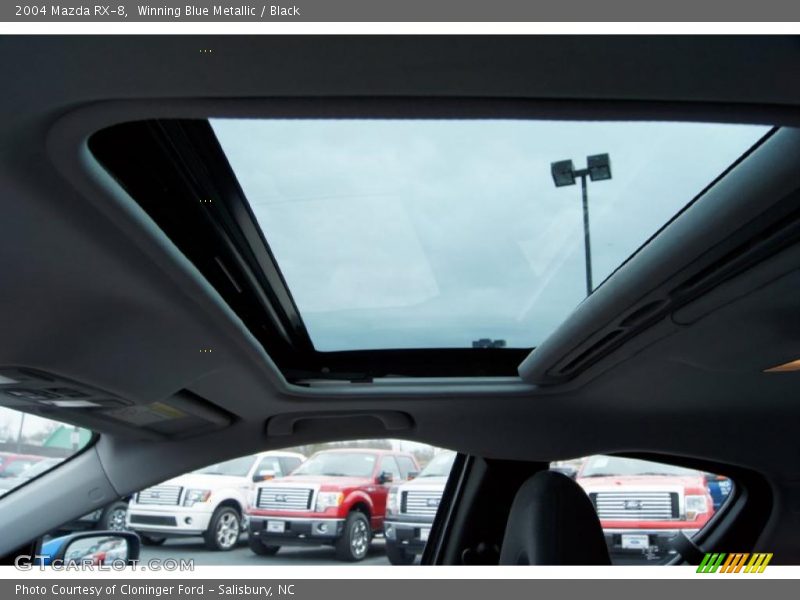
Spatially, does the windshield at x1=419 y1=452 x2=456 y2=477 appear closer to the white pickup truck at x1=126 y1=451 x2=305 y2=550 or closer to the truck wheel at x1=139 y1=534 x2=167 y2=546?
the white pickup truck at x1=126 y1=451 x2=305 y2=550

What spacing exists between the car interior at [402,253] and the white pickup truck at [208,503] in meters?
2.17

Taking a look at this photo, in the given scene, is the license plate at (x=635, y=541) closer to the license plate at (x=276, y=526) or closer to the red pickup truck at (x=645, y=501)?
the red pickup truck at (x=645, y=501)

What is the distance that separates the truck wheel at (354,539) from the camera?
6613 mm

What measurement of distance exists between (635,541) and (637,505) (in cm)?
24

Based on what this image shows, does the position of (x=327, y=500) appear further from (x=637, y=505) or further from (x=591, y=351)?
(x=591, y=351)

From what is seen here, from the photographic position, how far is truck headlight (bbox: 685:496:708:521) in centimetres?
460

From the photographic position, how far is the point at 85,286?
1.81 metres

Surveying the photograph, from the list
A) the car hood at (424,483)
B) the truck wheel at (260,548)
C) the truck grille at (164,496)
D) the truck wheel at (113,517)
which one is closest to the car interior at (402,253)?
the truck wheel at (113,517)

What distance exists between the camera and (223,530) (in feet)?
22.9

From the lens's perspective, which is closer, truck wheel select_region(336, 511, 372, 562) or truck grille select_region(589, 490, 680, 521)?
truck grille select_region(589, 490, 680, 521)

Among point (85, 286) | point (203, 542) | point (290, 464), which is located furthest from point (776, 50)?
point (290, 464)

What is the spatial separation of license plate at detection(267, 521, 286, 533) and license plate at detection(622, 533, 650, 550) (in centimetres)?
351

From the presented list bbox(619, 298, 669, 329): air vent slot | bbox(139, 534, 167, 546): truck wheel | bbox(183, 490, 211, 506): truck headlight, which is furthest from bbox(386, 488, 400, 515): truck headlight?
bbox(619, 298, 669, 329): air vent slot

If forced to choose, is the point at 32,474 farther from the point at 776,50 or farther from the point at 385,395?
the point at 776,50
